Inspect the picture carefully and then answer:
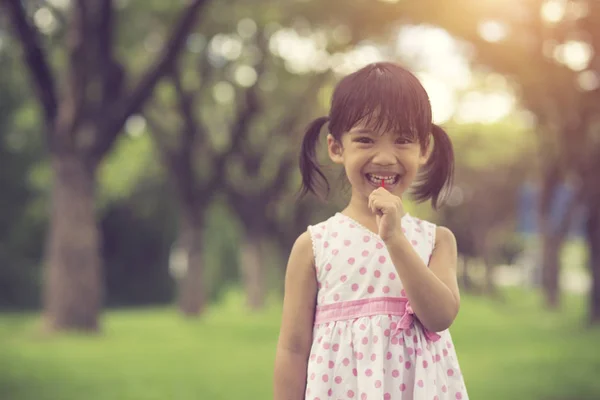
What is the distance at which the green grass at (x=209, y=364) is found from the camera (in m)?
8.71

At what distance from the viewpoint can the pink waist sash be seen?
2740 mm

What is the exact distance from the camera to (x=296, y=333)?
2.82 metres

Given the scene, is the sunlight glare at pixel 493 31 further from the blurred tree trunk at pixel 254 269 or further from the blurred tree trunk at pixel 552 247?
the blurred tree trunk at pixel 254 269

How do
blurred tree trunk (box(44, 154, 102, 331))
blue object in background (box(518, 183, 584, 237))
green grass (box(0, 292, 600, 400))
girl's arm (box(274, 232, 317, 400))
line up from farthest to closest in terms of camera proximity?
blue object in background (box(518, 183, 584, 237)) → blurred tree trunk (box(44, 154, 102, 331)) → green grass (box(0, 292, 600, 400)) → girl's arm (box(274, 232, 317, 400))

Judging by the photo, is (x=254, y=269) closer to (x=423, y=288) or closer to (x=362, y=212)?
(x=362, y=212)

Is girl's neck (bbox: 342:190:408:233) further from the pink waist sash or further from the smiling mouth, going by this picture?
the pink waist sash

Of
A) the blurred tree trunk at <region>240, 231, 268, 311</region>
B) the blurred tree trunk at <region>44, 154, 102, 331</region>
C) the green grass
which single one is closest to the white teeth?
the green grass

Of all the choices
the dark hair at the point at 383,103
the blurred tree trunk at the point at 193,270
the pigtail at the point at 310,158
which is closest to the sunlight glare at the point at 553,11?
the blurred tree trunk at the point at 193,270

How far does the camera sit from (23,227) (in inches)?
1017

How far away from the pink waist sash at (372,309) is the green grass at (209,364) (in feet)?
18.9

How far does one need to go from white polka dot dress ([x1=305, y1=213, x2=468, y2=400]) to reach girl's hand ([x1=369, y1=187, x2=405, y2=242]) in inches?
10.0

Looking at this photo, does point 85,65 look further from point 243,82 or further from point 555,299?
point 555,299

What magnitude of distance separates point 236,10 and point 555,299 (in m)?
12.1

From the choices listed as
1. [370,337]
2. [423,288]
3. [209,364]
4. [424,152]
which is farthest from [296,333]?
[209,364]
